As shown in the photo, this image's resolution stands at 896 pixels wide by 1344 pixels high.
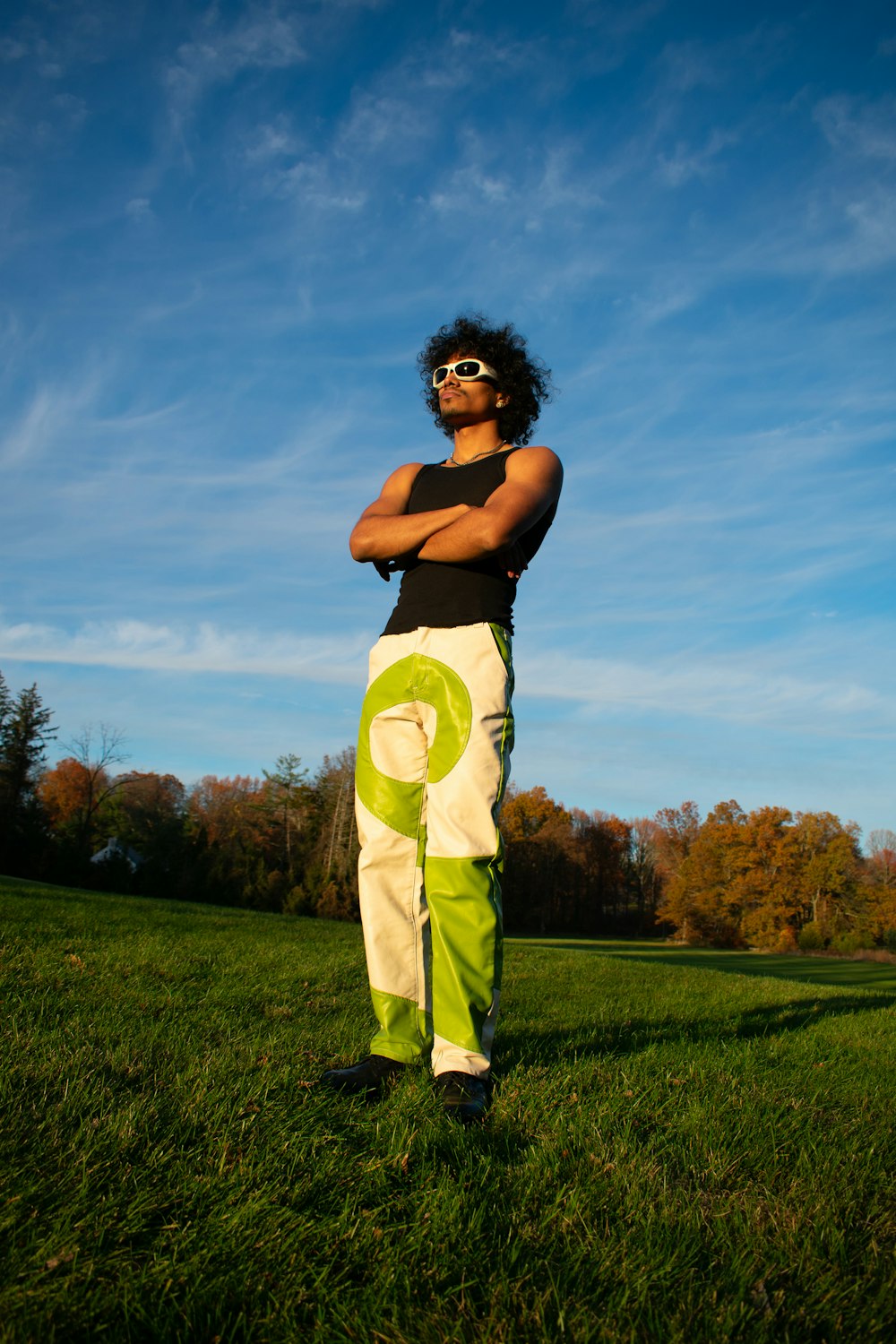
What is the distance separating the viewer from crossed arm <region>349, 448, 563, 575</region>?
2934 millimetres

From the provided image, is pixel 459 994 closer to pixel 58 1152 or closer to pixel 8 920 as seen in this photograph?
pixel 58 1152

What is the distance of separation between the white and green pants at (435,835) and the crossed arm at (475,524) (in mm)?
301

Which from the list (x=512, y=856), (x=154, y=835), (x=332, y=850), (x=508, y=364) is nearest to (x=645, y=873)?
(x=512, y=856)

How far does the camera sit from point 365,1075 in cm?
254

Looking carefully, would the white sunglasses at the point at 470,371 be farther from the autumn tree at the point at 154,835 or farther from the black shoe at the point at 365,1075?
the autumn tree at the point at 154,835

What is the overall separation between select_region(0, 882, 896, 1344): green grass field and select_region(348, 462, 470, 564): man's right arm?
1.85m

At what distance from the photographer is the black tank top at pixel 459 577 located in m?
3.05

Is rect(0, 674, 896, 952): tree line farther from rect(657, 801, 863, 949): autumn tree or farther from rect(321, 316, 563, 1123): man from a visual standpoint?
rect(321, 316, 563, 1123): man

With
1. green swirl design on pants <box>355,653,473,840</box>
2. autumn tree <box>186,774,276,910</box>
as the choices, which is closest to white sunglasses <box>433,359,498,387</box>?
green swirl design on pants <box>355,653,473,840</box>

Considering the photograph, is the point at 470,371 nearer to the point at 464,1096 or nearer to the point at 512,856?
the point at 464,1096

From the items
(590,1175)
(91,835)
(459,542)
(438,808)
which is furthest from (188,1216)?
(91,835)

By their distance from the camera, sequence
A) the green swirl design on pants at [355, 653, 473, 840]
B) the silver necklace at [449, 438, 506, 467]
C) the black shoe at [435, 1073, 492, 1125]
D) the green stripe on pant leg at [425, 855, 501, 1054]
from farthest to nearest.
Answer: the silver necklace at [449, 438, 506, 467], the green swirl design on pants at [355, 653, 473, 840], the green stripe on pant leg at [425, 855, 501, 1054], the black shoe at [435, 1073, 492, 1125]

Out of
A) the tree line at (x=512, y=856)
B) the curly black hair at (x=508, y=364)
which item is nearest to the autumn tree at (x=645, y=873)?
the tree line at (x=512, y=856)

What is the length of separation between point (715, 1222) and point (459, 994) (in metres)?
1.11
